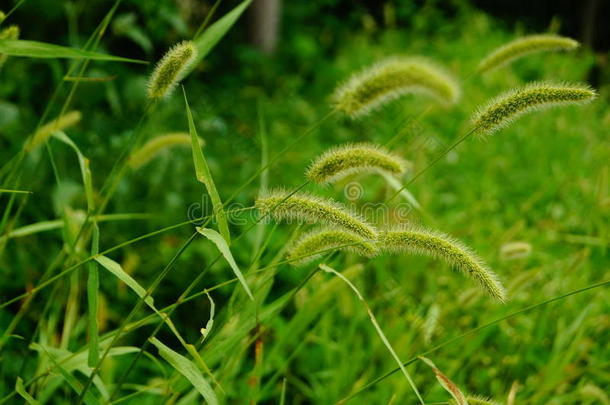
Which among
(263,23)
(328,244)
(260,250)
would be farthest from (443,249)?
(263,23)

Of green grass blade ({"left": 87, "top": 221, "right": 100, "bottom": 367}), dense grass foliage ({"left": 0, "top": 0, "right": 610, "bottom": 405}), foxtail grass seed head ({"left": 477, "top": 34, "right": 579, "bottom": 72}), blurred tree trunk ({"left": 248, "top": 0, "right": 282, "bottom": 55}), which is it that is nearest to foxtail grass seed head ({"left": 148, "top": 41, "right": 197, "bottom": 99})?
dense grass foliage ({"left": 0, "top": 0, "right": 610, "bottom": 405})

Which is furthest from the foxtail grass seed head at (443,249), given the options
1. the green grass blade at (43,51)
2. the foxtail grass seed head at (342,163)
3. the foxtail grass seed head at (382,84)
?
the green grass blade at (43,51)

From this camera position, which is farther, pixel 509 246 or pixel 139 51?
pixel 139 51

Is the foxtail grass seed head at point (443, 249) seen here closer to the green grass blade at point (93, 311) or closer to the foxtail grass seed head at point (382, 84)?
the foxtail grass seed head at point (382, 84)

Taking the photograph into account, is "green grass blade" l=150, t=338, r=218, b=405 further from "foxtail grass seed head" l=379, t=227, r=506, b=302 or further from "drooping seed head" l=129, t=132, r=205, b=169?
"drooping seed head" l=129, t=132, r=205, b=169

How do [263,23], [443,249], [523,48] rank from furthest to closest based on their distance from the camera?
[263,23] → [523,48] → [443,249]

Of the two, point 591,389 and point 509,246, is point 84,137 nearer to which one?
point 509,246

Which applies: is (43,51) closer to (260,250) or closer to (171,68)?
(171,68)

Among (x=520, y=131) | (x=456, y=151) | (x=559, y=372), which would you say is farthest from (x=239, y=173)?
(x=520, y=131)
